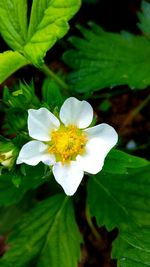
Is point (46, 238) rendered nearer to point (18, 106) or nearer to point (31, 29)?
point (18, 106)

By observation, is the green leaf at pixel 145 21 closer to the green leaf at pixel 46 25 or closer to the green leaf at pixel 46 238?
A: the green leaf at pixel 46 25

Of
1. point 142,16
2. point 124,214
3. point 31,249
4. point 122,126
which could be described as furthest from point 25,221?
point 142,16

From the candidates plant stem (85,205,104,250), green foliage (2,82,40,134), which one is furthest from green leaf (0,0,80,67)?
plant stem (85,205,104,250)

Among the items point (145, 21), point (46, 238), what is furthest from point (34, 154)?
point (145, 21)

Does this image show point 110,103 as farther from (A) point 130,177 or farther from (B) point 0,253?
(B) point 0,253

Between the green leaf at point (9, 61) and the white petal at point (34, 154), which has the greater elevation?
the green leaf at point (9, 61)

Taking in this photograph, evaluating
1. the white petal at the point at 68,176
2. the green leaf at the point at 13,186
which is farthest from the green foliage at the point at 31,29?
the green leaf at the point at 13,186

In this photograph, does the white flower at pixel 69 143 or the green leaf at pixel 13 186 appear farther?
the green leaf at pixel 13 186
